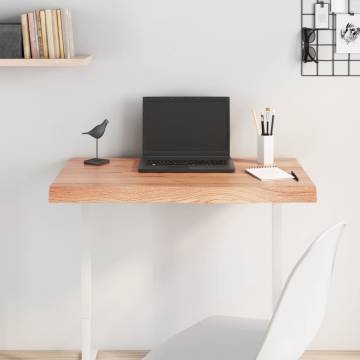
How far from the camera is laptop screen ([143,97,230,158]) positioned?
3.12 meters

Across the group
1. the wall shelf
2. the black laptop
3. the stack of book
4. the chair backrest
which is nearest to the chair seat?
the chair backrest

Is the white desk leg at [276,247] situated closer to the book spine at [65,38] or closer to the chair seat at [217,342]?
the chair seat at [217,342]

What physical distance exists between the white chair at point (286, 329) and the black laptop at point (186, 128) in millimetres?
875

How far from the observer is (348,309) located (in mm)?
3348

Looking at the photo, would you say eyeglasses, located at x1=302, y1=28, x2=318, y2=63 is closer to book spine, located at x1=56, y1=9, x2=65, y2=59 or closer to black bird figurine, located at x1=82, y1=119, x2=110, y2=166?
black bird figurine, located at x1=82, y1=119, x2=110, y2=166

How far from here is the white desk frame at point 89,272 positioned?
3020mm

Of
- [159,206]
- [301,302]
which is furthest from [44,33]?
[301,302]

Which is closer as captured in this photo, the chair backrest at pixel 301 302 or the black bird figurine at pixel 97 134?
the chair backrest at pixel 301 302

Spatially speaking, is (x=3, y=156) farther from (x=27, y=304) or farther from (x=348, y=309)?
(x=348, y=309)

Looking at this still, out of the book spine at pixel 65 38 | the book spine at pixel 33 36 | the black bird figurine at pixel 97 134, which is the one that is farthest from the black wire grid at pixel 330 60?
the book spine at pixel 33 36

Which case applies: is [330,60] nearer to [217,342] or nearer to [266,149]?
[266,149]

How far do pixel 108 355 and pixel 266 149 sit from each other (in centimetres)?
109

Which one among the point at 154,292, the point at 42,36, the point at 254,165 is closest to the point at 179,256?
the point at 154,292

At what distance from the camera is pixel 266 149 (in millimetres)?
3061
